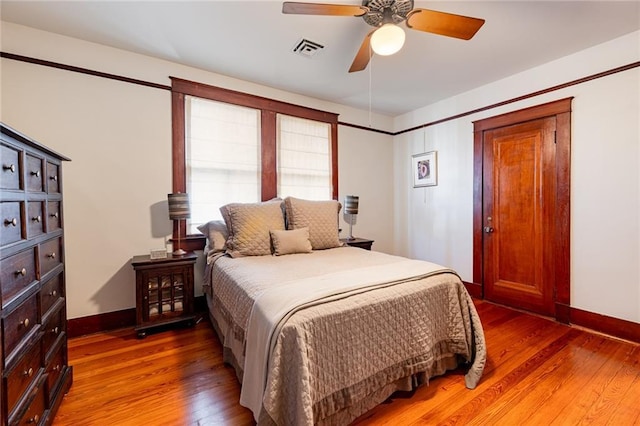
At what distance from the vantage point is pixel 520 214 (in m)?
3.01

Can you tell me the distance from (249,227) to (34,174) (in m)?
1.42

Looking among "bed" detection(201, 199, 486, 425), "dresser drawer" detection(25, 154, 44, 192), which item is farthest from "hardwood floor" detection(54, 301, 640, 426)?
"dresser drawer" detection(25, 154, 44, 192)

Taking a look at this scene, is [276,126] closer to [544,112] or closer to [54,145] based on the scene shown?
[54,145]

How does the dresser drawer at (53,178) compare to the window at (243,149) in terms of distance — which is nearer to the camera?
the dresser drawer at (53,178)

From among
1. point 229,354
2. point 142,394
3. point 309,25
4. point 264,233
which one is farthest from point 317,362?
point 309,25

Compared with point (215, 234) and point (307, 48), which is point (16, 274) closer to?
point (215, 234)

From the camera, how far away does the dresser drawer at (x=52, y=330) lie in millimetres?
1425

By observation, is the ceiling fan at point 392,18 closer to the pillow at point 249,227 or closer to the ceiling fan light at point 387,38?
the ceiling fan light at point 387,38

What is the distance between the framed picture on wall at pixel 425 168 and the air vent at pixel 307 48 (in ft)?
7.18

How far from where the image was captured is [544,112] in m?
2.80

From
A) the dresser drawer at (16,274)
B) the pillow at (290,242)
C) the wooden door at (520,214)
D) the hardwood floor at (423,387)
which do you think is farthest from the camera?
the wooden door at (520,214)

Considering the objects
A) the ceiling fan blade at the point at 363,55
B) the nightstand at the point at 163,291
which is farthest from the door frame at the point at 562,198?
the nightstand at the point at 163,291

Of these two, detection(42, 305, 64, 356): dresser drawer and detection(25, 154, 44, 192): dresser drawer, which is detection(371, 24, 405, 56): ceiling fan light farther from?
detection(42, 305, 64, 356): dresser drawer

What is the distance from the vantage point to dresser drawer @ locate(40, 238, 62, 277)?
1406 millimetres
